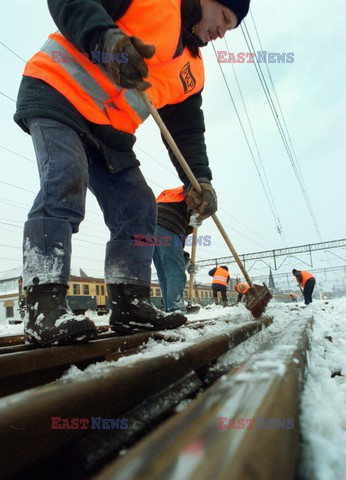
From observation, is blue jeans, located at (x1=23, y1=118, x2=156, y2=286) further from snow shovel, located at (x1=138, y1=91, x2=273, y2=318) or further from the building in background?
the building in background

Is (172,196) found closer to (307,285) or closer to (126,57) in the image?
(126,57)

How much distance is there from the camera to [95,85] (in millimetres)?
1554

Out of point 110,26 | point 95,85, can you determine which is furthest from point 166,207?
point 110,26

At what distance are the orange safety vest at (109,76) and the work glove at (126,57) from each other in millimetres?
179

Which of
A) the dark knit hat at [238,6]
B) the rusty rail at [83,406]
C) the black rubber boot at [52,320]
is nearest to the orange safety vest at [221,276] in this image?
the dark knit hat at [238,6]

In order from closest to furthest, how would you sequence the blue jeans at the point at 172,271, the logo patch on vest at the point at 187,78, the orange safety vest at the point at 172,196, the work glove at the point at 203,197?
the logo patch on vest at the point at 187,78 → the work glove at the point at 203,197 → the blue jeans at the point at 172,271 → the orange safety vest at the point at 172,196

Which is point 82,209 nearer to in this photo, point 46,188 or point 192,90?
point 46,188

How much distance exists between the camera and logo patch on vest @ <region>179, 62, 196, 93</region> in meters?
1.99

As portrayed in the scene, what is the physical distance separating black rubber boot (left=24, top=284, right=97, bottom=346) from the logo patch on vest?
5.11 ft

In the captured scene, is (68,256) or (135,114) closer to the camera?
(68,256)

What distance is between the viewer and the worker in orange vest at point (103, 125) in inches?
48.3

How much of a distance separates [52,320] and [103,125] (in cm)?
104

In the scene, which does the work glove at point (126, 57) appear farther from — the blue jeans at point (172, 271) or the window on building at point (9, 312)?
the window on building at point (9, 312)

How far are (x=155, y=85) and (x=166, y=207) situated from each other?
187 centimetres
